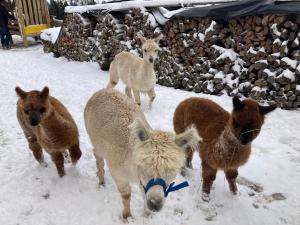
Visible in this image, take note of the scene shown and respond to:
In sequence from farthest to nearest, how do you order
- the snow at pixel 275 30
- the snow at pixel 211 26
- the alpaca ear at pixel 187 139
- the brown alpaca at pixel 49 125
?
the snow at pixel 211 26, the snow at pixel 275 30, the brown alpaca at pixel 49 125, the alpaca ear at pixel 187 139

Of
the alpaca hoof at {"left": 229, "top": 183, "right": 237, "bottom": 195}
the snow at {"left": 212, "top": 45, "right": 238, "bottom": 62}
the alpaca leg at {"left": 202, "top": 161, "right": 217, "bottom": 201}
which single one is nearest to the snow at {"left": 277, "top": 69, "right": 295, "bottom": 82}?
the snow at {"left": 212, "top": 45, "right": 238, "bottom": 62}

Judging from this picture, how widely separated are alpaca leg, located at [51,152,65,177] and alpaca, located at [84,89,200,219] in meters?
0.54

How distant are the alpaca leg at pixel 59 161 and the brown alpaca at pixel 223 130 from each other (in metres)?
1.54

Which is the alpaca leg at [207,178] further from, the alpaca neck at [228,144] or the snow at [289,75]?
the snow at [289,75]

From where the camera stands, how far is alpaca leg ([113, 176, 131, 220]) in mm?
2877

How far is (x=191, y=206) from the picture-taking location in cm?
329

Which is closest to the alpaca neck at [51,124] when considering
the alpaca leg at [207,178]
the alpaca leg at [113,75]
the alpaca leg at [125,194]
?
the alpaca leg at [125,194]

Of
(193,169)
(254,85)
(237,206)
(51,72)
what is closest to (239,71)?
(254,85)

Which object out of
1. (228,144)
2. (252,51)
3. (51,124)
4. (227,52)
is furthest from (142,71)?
(228,144)

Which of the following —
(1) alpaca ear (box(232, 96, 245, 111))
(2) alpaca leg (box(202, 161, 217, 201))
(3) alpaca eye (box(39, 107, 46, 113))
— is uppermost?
(1) alpaca ear (box(232, 96, 245, 111))

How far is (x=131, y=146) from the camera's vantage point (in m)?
2.56

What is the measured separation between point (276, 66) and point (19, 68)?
9.03 m

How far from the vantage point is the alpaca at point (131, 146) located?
1994 millimetres

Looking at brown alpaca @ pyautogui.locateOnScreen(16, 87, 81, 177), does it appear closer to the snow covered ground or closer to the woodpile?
the snow covered ground
